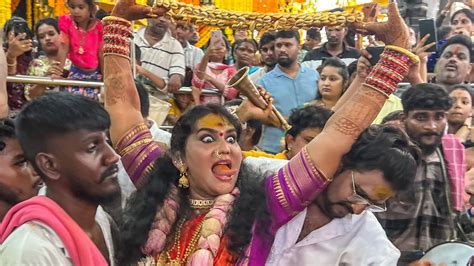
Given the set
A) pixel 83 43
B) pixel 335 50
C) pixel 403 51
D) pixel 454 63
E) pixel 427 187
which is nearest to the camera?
pixel 403 51

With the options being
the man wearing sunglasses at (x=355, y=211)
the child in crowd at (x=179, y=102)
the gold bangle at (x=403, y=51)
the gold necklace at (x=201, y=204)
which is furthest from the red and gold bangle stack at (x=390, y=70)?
the child in crowd at (x=179, y=102)

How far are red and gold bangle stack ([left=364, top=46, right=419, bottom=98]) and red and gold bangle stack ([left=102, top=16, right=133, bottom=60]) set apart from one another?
3.22ft

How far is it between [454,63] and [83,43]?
293 cm

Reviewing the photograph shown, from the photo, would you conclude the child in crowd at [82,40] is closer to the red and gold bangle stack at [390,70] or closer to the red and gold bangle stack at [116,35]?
the red and gold bangle stack at [116,35]

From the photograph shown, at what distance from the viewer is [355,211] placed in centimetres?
260

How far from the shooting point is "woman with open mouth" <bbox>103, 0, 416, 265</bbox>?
250cm

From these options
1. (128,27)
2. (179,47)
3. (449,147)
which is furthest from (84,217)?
(179,47)

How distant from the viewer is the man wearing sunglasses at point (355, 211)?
8.29 feet

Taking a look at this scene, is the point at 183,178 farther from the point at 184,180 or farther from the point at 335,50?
the point at 335,50

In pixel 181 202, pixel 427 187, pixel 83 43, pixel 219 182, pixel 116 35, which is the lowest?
pixel 427 187

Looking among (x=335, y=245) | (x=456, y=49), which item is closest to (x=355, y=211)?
(x=335, y=245)

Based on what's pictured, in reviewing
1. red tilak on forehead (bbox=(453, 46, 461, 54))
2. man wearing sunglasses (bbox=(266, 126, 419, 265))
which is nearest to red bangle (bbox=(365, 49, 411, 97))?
man wearing sunglasses (bbox=(266, 126, 419, 265))

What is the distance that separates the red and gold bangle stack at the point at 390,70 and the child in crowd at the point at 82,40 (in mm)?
3396

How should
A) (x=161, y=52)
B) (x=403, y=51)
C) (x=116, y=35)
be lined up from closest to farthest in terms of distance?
(x=403, y=51)
(x=116, y=35)
(x=161, y=52)
